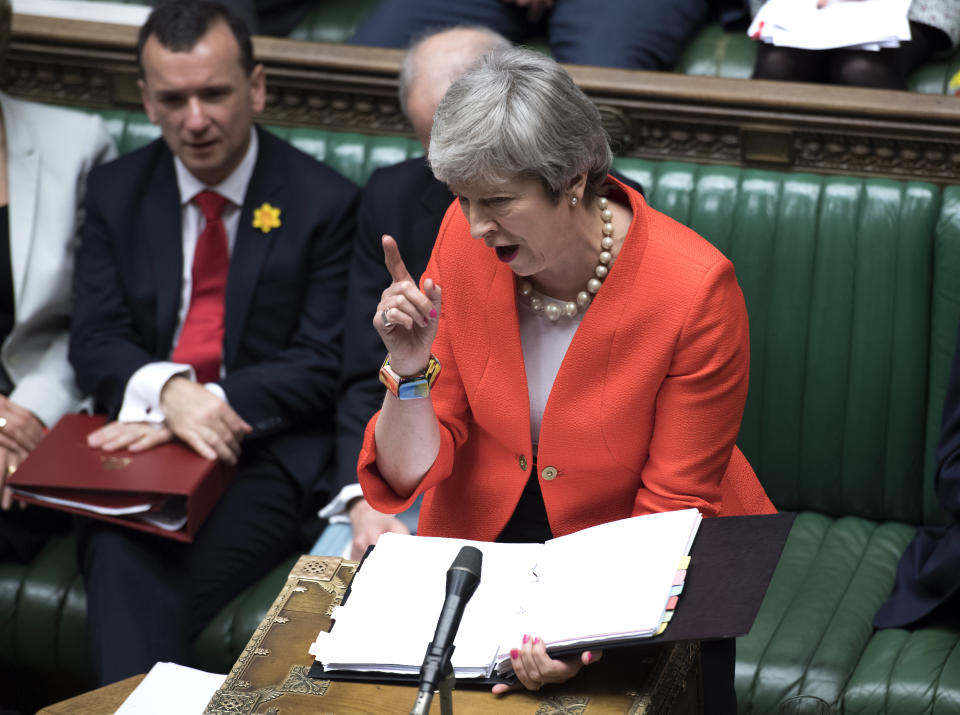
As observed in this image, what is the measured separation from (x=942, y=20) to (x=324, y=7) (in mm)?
1876

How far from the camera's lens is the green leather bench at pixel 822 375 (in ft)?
8.89

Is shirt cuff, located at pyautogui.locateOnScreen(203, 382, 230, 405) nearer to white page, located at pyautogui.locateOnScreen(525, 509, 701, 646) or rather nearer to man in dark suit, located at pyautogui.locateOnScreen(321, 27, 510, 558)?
man in dark suit, located at pyautogui.locateOnScreen(321, 27, 510, 558)

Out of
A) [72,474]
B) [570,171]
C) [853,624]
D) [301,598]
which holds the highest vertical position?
[570,171]

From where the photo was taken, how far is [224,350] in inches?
117

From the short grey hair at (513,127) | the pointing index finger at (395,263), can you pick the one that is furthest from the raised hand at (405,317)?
the short grey hair at (513,127)

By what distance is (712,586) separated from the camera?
160cm

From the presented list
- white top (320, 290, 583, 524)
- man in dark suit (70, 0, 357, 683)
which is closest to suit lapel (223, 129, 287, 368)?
man in dark suit (70, 0, 357, 683)

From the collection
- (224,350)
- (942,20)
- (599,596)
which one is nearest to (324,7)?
(224,350)

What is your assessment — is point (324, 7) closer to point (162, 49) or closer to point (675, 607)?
point (162, 49)

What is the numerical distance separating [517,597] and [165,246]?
161 centimetres

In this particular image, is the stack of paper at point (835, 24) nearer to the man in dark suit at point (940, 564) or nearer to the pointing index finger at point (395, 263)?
the man in dark suit at point (940, 564)

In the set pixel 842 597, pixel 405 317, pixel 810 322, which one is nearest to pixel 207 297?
pixel 405 317

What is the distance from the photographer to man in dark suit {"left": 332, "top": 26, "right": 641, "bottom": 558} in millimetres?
2668

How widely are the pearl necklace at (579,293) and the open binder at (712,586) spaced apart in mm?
443
